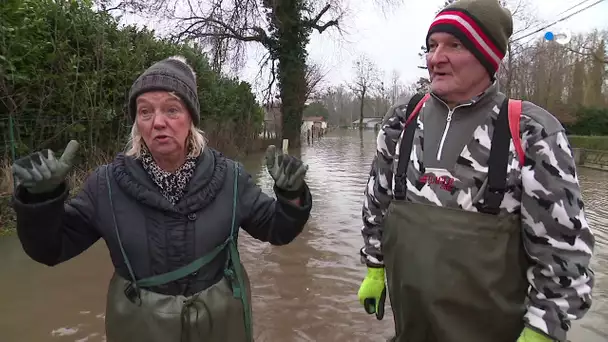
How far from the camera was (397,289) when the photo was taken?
70.9 inches

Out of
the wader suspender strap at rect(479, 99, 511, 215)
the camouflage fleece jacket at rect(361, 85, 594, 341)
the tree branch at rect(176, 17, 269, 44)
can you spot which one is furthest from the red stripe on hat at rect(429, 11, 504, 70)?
the tree branch at rect(176, 17, 269, 44)

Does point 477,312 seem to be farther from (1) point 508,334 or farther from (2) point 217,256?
(2) point 217,256

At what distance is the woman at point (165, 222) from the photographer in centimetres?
174

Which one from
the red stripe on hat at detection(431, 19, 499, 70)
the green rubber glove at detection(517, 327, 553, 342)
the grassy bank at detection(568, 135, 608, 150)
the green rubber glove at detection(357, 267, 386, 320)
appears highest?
the red stripe on hat at detection(431, 19, 499, 70)

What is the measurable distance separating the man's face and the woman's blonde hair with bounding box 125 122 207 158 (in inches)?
40.5

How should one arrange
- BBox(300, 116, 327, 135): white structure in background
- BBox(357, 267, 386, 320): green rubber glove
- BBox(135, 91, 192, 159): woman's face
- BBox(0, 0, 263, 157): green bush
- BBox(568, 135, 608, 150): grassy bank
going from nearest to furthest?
BBox(135, 91, 192, 159): woman's face
BBox(357, 267, 386, 320): green rubber glove
BBox(0, 0, 263, 157): green bush
BBox(568, 135, 608, 150): grassy bank
BBox(300, 116, 327, 135): white structure in background

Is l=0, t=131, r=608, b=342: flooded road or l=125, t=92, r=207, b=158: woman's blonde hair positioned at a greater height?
l=125, t=92, r=207, b=158: woman's blonde hair

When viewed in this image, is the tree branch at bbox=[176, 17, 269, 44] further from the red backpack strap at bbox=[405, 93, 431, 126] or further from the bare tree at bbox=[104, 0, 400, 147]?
the red backpack strap at bbox=[405, 93, 431, 126]

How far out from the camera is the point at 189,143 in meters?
1.98

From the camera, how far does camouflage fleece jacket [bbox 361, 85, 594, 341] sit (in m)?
1.50

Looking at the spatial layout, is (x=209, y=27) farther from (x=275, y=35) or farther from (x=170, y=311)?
(x=170, y=311)

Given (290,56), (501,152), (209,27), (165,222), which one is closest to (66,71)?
(165,222)

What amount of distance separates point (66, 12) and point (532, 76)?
30712mm

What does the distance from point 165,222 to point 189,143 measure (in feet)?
1.26
